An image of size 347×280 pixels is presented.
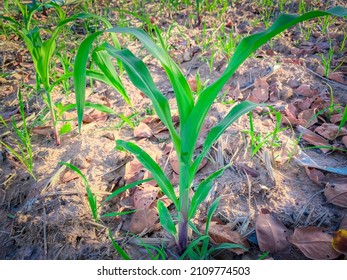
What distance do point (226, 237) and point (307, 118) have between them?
0.80 metres

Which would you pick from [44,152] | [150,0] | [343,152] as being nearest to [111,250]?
[44,152]

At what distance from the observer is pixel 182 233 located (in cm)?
86

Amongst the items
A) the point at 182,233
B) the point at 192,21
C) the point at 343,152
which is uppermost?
the point at 192,21

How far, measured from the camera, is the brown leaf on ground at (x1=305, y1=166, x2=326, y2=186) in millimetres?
1079

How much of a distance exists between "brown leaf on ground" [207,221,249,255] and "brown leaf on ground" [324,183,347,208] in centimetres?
34

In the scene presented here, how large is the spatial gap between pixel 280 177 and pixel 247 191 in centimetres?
15

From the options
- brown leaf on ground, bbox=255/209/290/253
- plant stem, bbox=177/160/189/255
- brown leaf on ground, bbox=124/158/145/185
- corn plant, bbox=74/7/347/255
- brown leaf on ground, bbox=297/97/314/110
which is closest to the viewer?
corn plant, bbox=74/7/347/255

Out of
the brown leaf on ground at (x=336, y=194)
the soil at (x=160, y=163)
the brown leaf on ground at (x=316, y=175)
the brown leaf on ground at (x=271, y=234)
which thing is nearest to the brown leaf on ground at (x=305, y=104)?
the soil at (x=160, y=163)

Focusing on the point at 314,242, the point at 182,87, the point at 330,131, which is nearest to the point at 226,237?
the point at 314,242

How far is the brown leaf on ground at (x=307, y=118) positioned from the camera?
1367 millimetres

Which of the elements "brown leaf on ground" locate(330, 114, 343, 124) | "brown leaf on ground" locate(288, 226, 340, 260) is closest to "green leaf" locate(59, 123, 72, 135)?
"brown leaf on ground" locate(288, 226, 340, 260)

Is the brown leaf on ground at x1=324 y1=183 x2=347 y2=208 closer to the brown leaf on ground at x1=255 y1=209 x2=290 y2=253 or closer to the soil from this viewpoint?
the soil

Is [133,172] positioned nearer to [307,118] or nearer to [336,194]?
[336,194]
